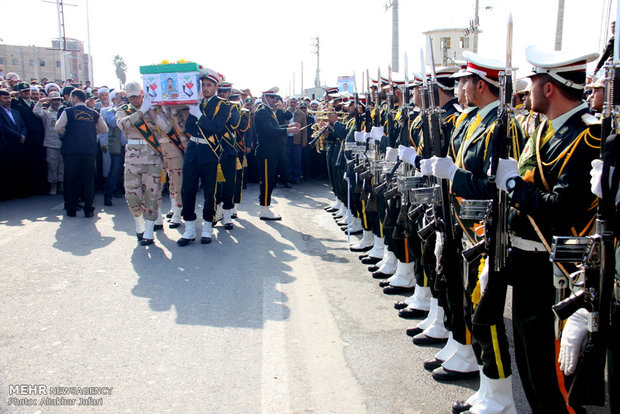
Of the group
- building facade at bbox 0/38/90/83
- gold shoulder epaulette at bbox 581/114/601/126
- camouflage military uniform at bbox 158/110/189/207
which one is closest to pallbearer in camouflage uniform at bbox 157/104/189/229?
camouflage military uniform at bbox 158/110/189/207

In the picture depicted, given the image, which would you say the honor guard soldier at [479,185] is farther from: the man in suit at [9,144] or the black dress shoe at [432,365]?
the man in suit at [9,144]

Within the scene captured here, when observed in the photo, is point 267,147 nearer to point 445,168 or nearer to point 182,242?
point 182,242

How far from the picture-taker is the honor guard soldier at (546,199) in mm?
2650

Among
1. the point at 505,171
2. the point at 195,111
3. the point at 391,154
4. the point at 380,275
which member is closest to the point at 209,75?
the point at 195,111

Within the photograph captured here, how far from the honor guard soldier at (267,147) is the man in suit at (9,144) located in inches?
193

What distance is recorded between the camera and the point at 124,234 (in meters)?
8.23

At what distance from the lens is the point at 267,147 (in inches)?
389

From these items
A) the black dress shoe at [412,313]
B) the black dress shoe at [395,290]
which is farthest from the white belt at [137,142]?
the black dress shoe at [412,313]

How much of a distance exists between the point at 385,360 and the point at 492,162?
1835 millimetres

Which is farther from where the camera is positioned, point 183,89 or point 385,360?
point 183,89

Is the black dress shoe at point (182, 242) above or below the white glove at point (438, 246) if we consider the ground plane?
below

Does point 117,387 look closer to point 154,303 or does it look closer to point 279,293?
point 154,303

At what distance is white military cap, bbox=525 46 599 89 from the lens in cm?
274

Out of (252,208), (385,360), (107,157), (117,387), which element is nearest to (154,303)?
(117,387)
